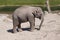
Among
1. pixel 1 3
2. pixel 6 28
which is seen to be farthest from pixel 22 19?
pixel 1 3

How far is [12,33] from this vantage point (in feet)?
43.5

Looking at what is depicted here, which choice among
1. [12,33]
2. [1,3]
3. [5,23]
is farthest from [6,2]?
[12,33]

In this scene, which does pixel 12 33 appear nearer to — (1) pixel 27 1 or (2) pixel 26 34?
(2) pixel 26 34

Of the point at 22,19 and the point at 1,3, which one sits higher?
the point at 22,19

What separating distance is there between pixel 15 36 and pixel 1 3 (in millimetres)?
25887

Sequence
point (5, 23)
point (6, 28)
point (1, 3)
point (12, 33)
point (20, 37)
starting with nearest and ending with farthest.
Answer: point (20, 37)
point (12, 33)
point (6, 28)
point (5, 23)
point (1, 3)

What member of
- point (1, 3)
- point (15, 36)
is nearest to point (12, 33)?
point (15, 36)

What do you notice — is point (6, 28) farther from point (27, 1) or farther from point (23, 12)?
point (27, 1)

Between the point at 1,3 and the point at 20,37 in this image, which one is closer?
the point at 20,37

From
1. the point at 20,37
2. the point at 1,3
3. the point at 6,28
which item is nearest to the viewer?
the point at 20,37

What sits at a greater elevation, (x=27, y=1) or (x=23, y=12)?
(x=23, y=12)

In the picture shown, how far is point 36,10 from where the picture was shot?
Result: 13055 millimetres

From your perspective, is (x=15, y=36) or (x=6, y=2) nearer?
(x=15, y=36)

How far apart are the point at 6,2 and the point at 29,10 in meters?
25.9
